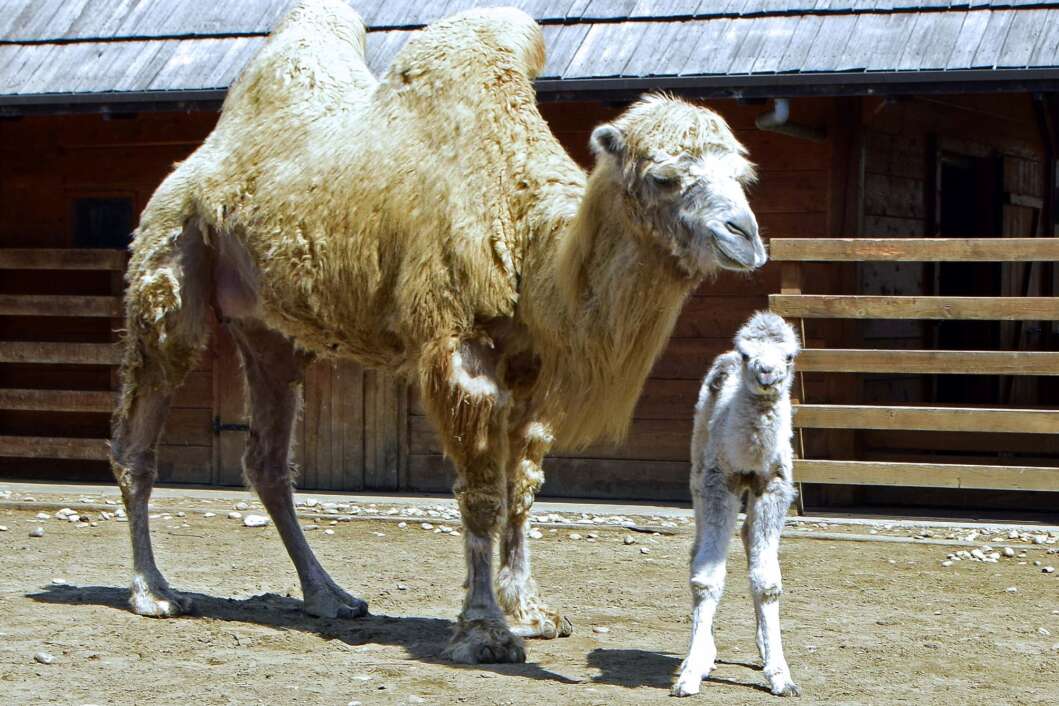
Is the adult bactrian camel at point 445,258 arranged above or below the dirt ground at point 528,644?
above

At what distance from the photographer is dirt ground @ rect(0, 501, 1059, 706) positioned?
17.2ft

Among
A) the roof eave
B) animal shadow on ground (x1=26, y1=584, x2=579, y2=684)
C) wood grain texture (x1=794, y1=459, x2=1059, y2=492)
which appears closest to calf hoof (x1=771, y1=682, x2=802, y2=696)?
Answer: animal shadow on ground (x1=26, y1=584, x2=579, y2=684)

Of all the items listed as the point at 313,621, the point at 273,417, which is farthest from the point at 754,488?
the point at 273,417

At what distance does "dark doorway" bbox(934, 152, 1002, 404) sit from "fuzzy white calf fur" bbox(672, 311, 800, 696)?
798cm

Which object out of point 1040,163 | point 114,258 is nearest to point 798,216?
point 1040,163

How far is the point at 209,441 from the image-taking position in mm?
12320

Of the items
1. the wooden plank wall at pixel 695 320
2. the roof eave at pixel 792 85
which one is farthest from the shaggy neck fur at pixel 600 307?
the wooden plank wall at pixel 695 320

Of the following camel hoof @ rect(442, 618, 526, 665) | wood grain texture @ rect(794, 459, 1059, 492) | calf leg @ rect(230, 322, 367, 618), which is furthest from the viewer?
wood grain texture @ rect(794, 459, 1059, 492)

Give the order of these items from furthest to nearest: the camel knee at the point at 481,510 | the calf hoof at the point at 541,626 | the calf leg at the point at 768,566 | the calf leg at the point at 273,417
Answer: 1. the calf leg at the point at 273,417
2. the calf hoof at the point at 541,626
3. the camel knee at the point at 481,510
4. the calf leg at the point at 768,566

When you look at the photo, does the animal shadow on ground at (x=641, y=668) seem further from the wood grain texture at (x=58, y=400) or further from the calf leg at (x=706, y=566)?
the wood grain texture at (x=58, y=400)

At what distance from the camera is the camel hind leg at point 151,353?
22.7 ft

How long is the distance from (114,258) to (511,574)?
672 centimetres

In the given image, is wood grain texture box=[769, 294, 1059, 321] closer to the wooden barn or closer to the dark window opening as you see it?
the wooden barn

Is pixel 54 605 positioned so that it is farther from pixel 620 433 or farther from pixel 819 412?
pixel 819 412
